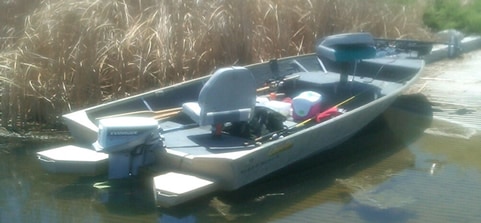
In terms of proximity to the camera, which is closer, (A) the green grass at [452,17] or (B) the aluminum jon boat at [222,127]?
(B) the aluminum jon boat at [222,127]

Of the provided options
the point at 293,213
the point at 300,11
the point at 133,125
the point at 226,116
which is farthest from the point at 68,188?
the point at 300,11

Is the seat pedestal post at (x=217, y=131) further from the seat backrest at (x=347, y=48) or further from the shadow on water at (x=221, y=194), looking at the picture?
the seat backrest at (x=347, y=48)

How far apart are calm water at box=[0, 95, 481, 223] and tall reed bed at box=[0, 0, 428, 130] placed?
30.8 inches

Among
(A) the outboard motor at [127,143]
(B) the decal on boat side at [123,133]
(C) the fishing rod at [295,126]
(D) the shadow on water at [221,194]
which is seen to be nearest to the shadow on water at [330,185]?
(D) the shadow on water at [221,194]

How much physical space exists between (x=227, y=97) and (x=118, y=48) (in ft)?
9.35

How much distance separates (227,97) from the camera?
812 cm

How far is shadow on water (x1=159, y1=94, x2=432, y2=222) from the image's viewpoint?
297 inches

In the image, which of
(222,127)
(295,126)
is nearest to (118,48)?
(222,127)

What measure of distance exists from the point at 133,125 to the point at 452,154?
12.0 feet

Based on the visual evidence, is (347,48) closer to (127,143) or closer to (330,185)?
(330,185)

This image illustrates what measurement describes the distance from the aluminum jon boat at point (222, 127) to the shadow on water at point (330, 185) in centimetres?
22

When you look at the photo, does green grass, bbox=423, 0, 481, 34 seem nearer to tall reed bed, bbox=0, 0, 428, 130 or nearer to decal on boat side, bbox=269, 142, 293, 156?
tall reed bed, bbox=0, 0, 428, 130

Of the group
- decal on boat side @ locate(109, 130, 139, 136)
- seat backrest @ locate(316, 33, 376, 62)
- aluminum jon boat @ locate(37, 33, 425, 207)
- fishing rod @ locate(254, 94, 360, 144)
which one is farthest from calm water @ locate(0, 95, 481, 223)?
seat backrest @ locate(316, 33, 376, 62)

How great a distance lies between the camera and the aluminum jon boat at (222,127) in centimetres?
755
